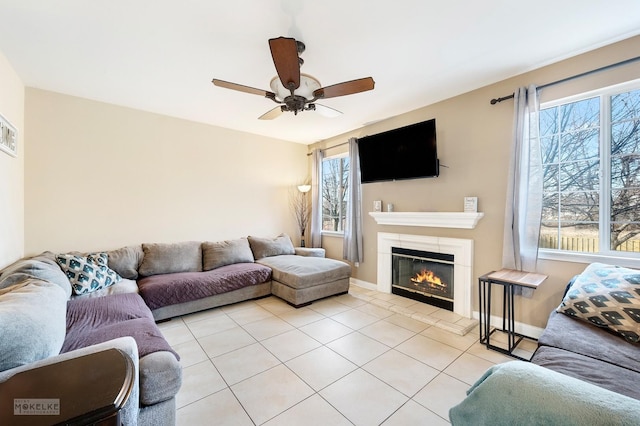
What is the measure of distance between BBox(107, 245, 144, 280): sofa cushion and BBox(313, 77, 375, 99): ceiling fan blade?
3.07m

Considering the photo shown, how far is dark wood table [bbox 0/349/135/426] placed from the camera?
2.26ft

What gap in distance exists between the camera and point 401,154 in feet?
11.7

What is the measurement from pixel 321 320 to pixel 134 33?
3298mm

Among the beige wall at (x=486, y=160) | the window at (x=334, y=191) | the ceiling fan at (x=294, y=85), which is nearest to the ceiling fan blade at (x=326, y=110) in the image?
the ceiling fan at (x=294, y=85)

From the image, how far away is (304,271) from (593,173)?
3234 mm

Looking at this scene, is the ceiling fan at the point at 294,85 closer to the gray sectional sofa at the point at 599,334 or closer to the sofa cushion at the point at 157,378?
the sofa cushion at the point at 157,378

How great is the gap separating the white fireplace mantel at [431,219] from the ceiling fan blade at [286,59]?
237 centimetres

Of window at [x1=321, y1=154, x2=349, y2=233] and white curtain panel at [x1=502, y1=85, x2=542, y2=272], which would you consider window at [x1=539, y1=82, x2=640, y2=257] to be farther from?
window at [x1=321, y1=154, x2=349, y2=233]

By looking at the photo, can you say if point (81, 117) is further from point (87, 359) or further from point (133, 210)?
point (87, 359)

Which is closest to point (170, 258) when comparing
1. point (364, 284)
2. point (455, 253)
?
point (364, 284)

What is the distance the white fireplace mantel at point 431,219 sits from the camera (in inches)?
122

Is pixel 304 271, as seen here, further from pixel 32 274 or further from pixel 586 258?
pixel 586 258

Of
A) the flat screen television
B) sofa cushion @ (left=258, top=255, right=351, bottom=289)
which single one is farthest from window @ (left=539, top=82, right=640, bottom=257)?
sofa cushion @ (left=258, top=255, right=351, bottom=289)

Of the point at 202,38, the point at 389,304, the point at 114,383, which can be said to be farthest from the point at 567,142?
the point at 114,383
